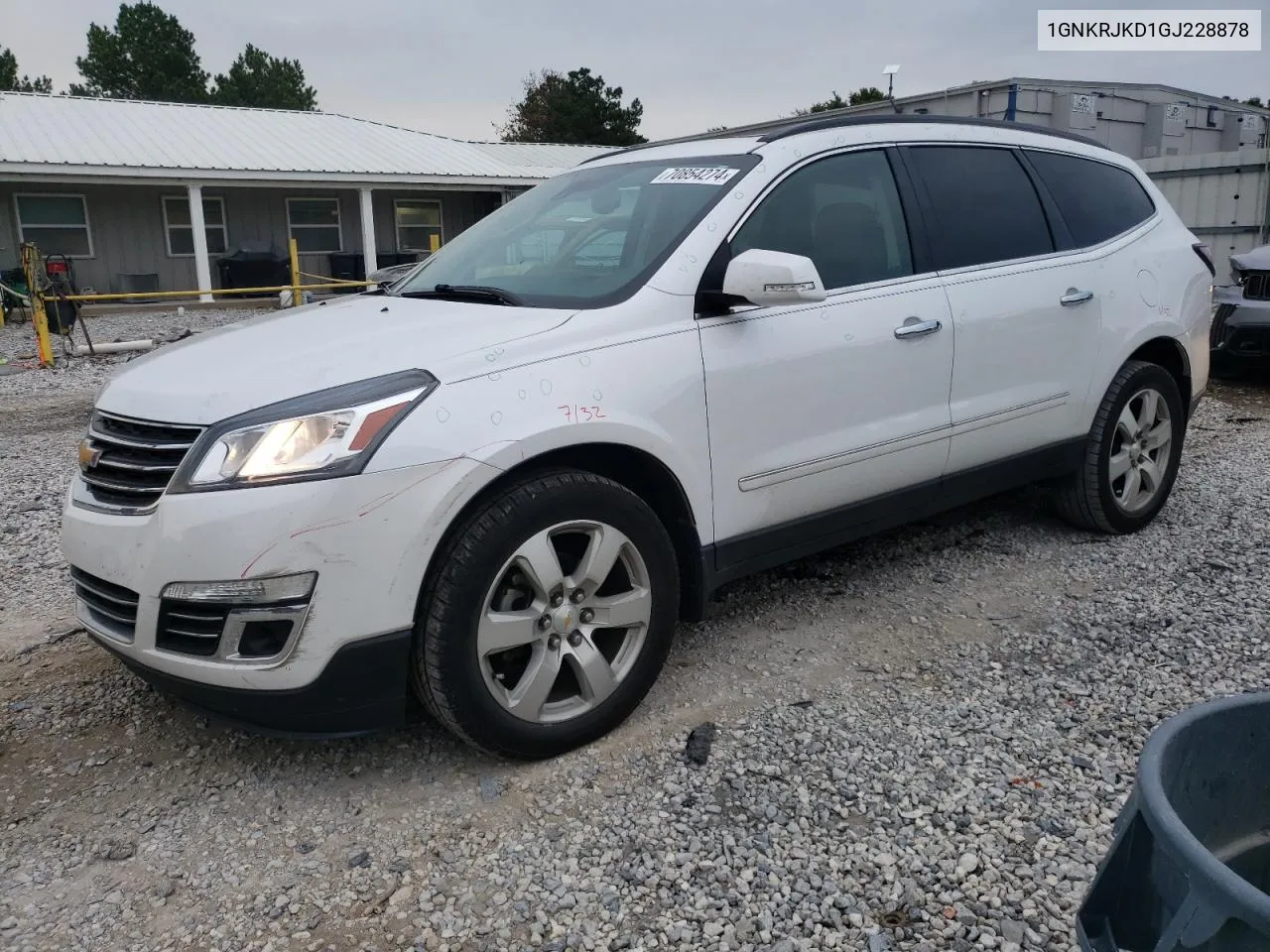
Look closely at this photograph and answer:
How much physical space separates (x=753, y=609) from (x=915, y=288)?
1.40m

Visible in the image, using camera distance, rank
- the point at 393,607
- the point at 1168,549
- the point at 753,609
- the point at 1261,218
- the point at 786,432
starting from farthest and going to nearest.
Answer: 1. the point at 1261,218
2. the point at 1168,549
3. the point at 753,609
4. the point at 786,432
5. the point at 393,607

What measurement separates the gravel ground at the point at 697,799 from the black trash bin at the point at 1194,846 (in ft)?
2.68

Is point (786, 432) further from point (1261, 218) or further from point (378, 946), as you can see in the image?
point (1261, 218)

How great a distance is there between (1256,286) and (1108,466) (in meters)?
4.95

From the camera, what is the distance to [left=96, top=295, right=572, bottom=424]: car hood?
2695 mm

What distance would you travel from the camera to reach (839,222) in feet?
12.0

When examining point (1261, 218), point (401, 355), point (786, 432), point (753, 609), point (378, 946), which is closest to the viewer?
point (378, 946)

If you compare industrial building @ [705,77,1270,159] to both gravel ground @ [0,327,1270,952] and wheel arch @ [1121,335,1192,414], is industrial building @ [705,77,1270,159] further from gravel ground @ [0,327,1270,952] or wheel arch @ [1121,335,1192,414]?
gravel ground @ [0,327,1270,952]

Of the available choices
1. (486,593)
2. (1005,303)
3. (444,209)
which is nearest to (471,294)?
(486,593)

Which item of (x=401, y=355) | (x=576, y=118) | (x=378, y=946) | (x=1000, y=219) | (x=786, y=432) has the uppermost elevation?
(x=576, y=118)

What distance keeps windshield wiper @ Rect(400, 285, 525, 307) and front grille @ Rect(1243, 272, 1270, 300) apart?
7441 millimetres

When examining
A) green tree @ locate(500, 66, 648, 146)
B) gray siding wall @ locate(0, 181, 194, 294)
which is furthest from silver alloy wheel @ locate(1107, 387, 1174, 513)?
green tree @ locate(500, 66, 648, 146)

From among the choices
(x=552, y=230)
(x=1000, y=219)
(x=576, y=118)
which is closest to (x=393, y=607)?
(x=552, y=230)

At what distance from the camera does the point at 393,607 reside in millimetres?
2611
